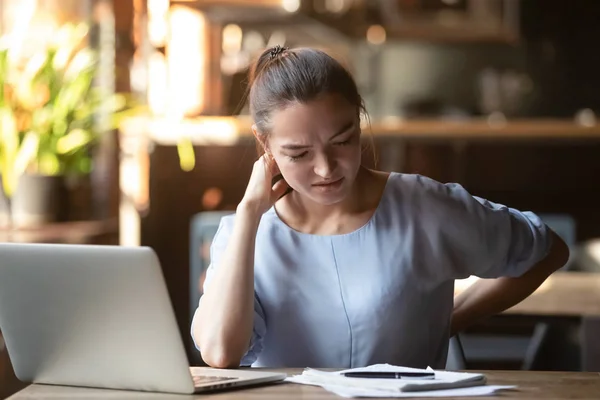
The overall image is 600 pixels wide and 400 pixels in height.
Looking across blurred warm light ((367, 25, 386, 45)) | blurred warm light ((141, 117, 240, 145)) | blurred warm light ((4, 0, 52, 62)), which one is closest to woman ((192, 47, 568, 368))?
blurred warm light ((4, 0, 52, 62))

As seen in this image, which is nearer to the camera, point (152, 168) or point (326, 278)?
point (326, 278)

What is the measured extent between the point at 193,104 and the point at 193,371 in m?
3.44

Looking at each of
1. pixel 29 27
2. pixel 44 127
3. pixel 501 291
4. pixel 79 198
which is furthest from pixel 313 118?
pixel 29 27

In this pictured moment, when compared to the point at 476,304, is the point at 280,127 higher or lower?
higher

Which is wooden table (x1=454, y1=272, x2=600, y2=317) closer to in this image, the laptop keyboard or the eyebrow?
the eyebrow

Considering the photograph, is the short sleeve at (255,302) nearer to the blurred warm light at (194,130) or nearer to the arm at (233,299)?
the arm at (233,299)

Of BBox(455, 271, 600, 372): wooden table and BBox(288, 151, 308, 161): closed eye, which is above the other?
BBox(288, 151, 308, 161): closed eye

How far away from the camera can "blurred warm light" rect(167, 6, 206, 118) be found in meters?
4.94

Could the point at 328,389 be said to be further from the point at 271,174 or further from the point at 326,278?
the point at 271,174

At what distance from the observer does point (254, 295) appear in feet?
6.01

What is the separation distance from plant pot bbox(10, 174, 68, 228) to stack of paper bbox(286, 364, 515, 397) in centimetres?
257

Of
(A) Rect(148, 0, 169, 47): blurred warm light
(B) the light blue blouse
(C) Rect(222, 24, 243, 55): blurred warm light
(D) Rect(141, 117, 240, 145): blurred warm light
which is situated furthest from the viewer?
(C) Rect(222, 24, 243, 55): blurred warm light

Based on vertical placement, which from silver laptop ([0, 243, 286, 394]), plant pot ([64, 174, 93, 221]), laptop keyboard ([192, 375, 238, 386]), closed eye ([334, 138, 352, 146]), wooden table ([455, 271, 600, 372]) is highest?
closed eye ([334, 138, 352, 146])

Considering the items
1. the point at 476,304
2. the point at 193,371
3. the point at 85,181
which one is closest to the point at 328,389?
the point at 193,371
